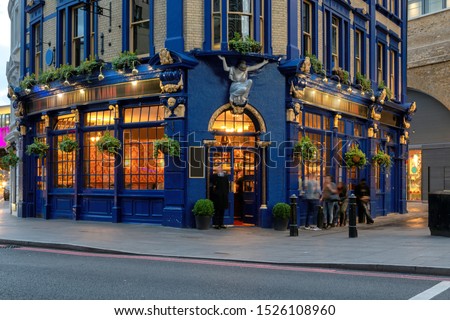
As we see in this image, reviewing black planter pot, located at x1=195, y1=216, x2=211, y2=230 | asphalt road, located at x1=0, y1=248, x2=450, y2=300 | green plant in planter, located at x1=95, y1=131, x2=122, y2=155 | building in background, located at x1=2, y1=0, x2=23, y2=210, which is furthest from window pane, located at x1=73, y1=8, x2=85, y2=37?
asphalt road, located at x1=0, y1=248, x2=450, y2=300

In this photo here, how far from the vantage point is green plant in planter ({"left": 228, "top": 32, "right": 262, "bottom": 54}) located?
16.9 meters

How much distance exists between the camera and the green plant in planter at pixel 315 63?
1912cm

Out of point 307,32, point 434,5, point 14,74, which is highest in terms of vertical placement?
point 434,5

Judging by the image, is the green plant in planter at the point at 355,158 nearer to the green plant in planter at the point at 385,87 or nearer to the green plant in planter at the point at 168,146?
the green plant in planter at the point at 385,87

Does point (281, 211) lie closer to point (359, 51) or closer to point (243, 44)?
point (243, 44)

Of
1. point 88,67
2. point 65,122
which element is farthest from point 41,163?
point 88,67

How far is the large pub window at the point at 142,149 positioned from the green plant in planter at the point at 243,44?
9.67 feet

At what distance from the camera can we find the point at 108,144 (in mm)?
18219

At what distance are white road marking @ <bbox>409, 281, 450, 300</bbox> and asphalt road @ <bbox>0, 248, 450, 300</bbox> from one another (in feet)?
0.12

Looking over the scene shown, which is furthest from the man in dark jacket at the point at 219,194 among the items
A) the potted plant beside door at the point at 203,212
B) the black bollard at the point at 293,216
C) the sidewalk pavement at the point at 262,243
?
the black bollard at the point at 293,216

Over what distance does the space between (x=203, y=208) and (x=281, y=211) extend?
91.3 inches

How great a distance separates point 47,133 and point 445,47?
25450 millimetres

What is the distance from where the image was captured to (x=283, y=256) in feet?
38.4
